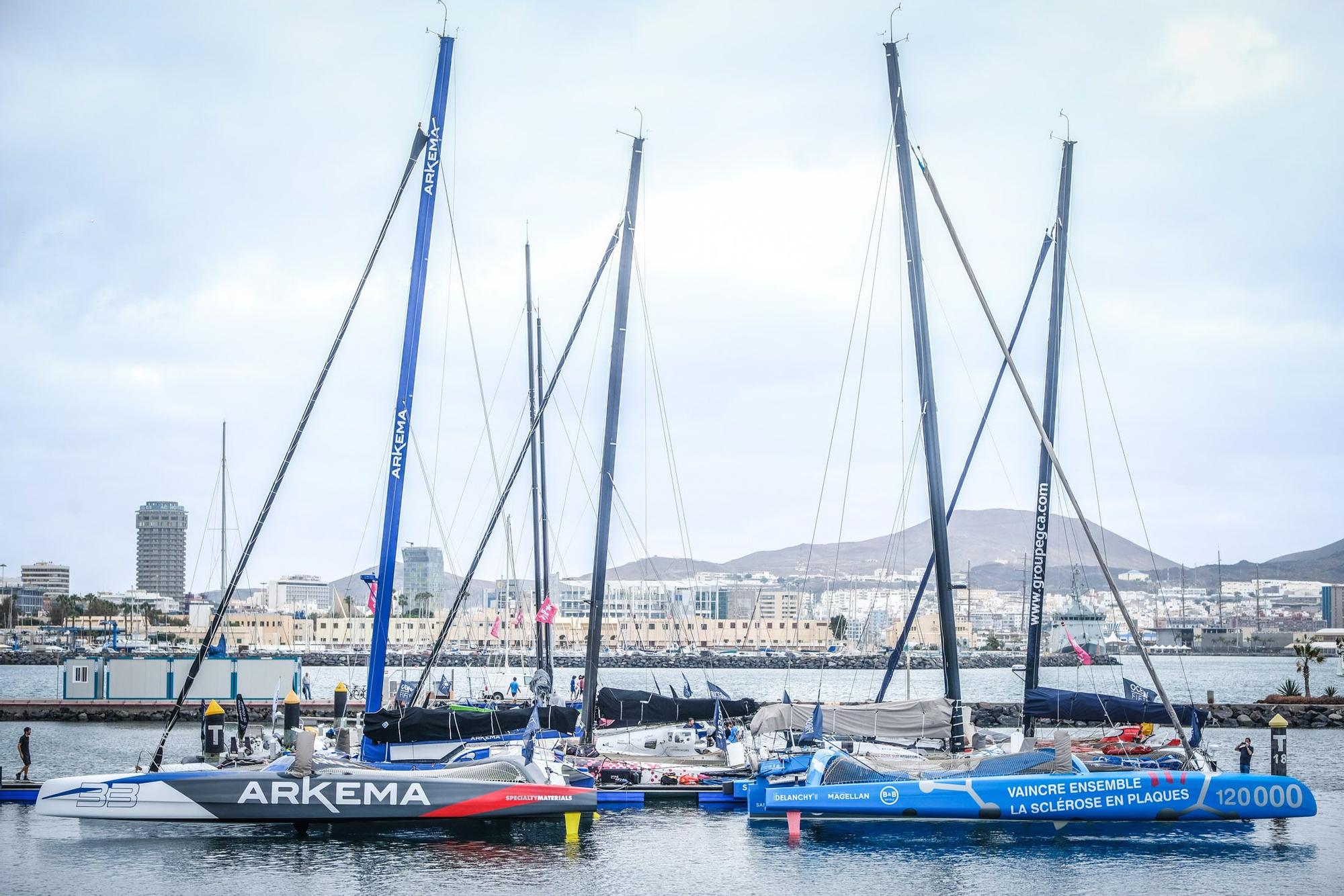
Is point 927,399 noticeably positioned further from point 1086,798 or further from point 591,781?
point 591,781

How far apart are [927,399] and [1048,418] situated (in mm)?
5782

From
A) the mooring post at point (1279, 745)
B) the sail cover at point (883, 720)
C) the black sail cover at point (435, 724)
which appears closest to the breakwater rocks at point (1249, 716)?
the mooring post at point (1279, 745)

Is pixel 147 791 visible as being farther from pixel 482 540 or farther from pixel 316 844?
pixel 482 540

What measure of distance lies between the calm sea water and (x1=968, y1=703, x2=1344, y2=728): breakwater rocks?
3151cm

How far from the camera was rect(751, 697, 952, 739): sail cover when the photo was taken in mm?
30188

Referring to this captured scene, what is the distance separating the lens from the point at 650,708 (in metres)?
32.9

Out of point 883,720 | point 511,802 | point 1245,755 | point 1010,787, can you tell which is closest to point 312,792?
point 511,802

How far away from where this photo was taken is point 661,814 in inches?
1120

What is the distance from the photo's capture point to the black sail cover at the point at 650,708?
32.6 m

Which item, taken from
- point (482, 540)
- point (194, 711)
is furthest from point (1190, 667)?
point (482, 540)

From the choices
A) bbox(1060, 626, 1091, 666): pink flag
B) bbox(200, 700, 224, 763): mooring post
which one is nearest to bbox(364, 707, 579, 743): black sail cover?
bbox(200, 700, 224, 763): mooring post

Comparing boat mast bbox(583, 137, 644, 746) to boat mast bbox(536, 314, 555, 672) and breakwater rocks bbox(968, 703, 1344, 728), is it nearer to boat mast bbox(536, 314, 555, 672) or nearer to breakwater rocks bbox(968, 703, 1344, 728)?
boat mast bbox(536, 314, 555, 672)

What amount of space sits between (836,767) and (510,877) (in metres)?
7.61

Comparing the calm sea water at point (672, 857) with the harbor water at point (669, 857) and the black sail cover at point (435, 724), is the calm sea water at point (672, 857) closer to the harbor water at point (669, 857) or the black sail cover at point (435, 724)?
the harbor water at point (669, 857)
